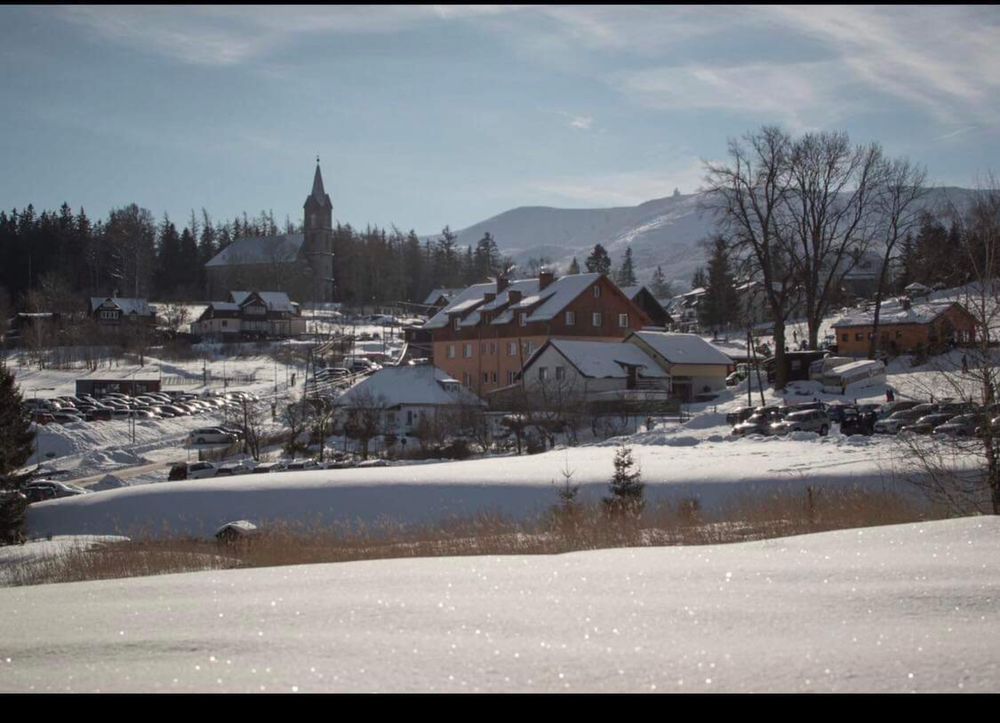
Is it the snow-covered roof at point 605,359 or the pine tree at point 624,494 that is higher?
the snow-covered roof at point 605,359

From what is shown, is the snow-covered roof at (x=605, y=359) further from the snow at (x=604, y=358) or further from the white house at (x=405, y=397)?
the white house at (x=405, y=397)

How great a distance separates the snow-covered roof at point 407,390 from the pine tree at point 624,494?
32032 millimetres

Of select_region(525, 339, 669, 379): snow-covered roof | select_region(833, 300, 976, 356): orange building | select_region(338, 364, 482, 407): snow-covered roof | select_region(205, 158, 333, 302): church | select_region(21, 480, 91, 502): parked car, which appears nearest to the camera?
select_region(21, 480, 91, 502): parked car

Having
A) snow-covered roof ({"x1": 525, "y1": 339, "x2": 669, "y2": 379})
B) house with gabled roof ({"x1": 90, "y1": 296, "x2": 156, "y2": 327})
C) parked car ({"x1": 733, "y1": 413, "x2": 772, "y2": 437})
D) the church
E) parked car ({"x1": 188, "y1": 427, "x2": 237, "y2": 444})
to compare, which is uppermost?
the church

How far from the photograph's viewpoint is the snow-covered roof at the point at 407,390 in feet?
192

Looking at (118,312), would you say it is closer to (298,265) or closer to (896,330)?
(298,265)

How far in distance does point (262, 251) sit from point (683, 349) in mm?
99077

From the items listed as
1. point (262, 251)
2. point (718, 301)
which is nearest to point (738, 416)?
point (718, 301)

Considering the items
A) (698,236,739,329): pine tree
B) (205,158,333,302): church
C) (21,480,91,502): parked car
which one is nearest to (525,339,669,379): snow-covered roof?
(21,480,91,502): parked car

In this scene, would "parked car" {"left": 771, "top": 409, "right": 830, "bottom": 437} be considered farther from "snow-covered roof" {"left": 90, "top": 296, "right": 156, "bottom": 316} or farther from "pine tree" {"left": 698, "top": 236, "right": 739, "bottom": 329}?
"snow-covered roof" {"left": 90, "top": 296, "right": 156, "bottom": 316}

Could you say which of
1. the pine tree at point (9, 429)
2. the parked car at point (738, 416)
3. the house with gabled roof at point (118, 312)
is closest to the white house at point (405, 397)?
the parked car at point (738, 416)

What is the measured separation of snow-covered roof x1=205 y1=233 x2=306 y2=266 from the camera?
146 meters

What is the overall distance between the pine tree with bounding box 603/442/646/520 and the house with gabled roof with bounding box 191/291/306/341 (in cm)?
9073

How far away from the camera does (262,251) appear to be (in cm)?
14925
